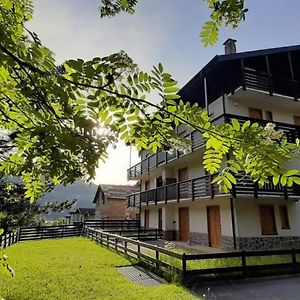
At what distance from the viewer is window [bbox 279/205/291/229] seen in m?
15.6

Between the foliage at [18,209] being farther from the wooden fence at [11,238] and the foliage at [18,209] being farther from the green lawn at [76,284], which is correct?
the green lawn at [76,284]

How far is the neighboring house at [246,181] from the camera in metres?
14.7

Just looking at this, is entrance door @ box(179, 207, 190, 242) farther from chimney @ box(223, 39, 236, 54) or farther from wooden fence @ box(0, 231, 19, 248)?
wooden fence @ box(0, 231, 19, 248)

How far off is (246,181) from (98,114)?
1308 centimetres

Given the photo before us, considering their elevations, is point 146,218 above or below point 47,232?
above

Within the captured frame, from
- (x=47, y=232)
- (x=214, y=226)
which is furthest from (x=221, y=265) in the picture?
(x=47, y=232)

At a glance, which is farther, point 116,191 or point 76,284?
point 116,191

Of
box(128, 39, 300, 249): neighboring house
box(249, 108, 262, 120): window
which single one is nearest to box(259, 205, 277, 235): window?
box(128, 39, 300, 249): neighboring house

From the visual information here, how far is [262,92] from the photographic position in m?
15.8

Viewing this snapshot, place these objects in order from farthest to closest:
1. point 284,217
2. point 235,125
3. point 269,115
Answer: point 269,115
point 284,217
point 235,125

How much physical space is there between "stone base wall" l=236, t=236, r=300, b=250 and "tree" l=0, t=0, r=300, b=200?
1381cm

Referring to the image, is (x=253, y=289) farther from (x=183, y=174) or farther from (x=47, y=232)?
(x=47, y=232)

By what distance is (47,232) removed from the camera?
24.0 meters

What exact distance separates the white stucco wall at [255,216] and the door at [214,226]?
5.65 feet
